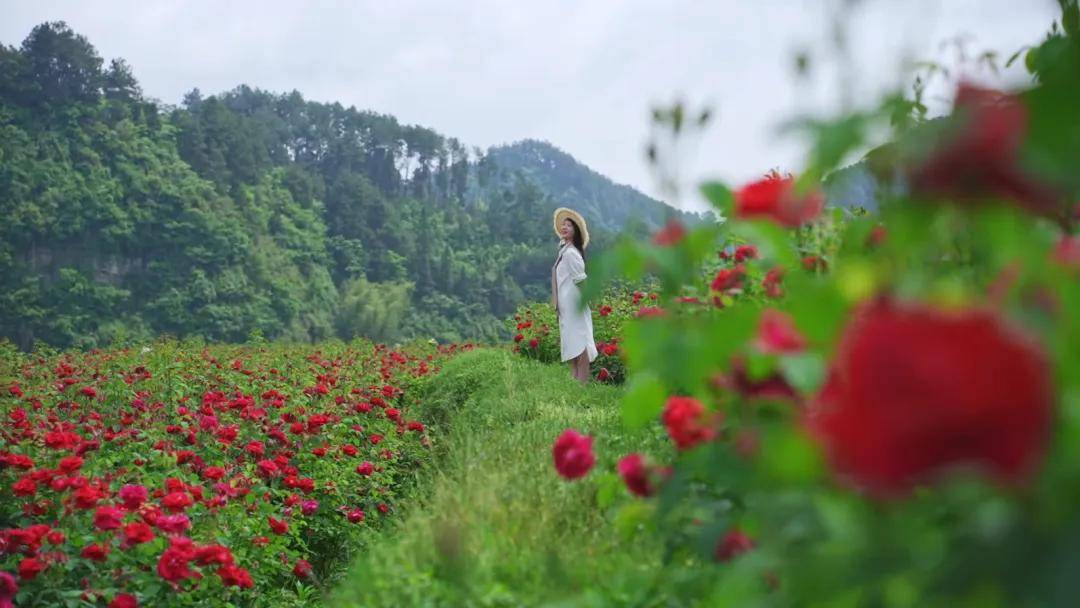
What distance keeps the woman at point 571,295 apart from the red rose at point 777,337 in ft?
20.3

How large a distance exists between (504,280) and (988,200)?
178 ft

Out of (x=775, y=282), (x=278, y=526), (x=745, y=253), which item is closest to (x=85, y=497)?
(x=278, y=526)

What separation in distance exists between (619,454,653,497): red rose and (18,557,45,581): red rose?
6.64 feet

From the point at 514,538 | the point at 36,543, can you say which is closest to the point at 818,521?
the point at 514,538

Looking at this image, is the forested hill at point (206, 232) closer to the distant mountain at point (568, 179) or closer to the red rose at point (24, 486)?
the red rose at point (24, 486)

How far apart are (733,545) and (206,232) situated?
151 ft

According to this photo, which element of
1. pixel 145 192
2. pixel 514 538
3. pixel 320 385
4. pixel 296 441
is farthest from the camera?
pixel 145 192

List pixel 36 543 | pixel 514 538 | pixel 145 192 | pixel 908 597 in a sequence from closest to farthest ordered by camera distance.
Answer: pixel 908 597 < pixel 514 538 < pixel 36 543 < pixel 145 192

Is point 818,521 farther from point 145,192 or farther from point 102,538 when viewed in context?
point 145,192

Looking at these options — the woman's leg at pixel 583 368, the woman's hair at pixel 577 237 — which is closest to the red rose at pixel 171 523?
the woman's leg at pixel 583 368

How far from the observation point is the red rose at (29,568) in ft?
8.82

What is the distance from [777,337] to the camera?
0.97m

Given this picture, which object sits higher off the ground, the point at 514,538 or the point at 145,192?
the point at 145,192

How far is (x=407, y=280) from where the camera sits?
55.1 metres
